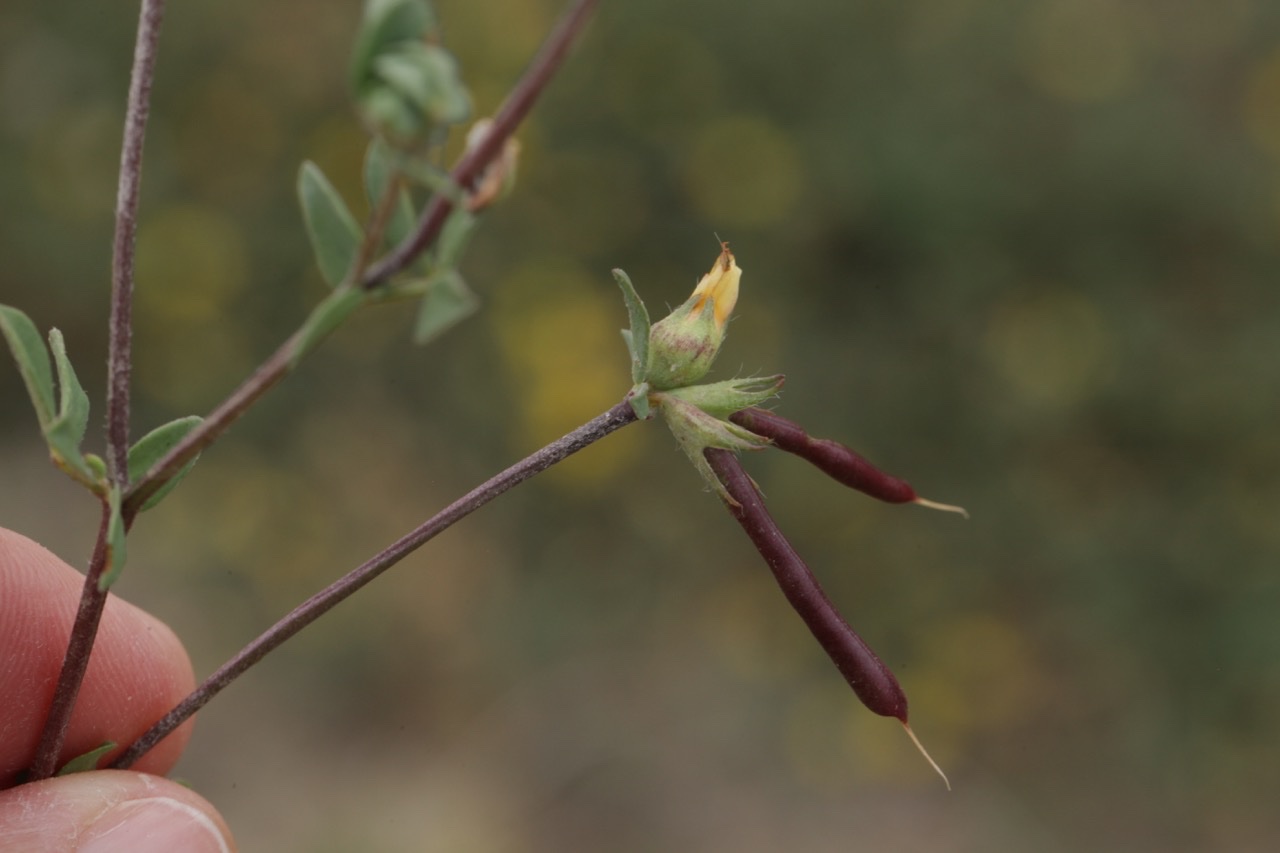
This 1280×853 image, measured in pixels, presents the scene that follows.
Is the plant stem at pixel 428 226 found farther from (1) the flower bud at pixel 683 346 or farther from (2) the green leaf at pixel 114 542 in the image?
(1) the flower bud at pixel 683 346

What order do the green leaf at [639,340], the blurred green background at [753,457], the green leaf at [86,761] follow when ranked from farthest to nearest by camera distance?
the blurred green background at [753,457], the green leaf at [86,761], the green leaf at [639,340]

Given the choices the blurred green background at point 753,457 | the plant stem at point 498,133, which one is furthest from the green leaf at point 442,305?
the blurred green background at point 753,457

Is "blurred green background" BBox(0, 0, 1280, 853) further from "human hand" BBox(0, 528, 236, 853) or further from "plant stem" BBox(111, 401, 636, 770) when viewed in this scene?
"plant stem" BBox(111, 401, 636, 770)

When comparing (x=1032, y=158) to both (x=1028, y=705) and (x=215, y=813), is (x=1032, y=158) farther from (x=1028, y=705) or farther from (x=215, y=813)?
(x=215, y=813)

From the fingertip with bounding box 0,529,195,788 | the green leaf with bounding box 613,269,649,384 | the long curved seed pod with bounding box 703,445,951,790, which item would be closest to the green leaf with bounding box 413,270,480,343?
the green leaf with bounding box 613,269,649,384

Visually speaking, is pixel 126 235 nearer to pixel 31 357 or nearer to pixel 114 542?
pixel 31 357

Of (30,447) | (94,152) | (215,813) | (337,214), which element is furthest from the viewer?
(30,447)

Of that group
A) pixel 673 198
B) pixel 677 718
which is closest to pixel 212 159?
pixel 673 198
